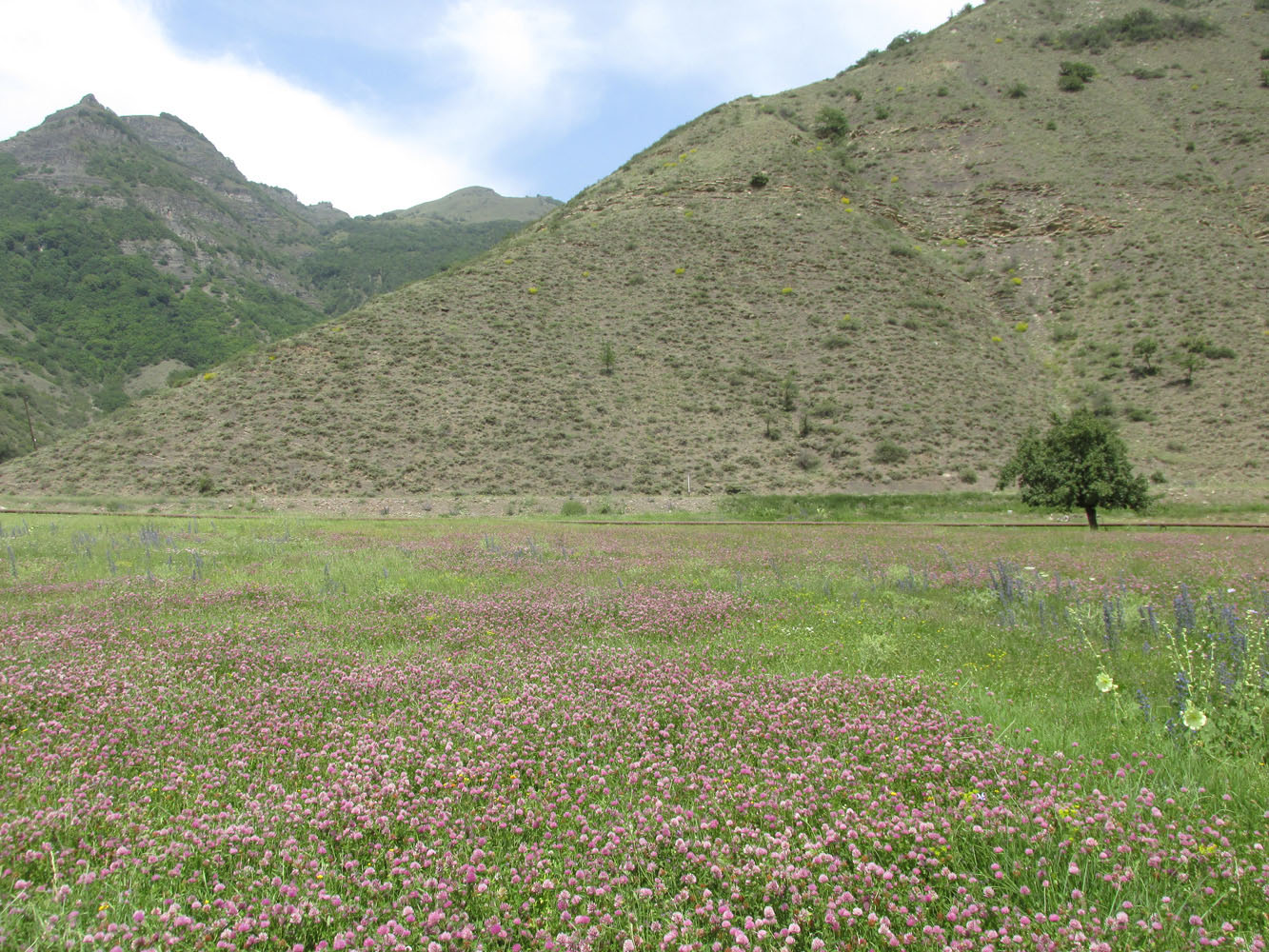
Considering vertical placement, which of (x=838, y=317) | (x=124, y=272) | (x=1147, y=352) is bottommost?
(x=1147, y=352)

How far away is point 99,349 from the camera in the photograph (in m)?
112

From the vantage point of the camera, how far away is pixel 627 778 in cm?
388

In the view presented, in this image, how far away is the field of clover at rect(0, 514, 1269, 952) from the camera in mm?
2648

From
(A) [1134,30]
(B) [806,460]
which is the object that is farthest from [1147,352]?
(A) [1134,30]

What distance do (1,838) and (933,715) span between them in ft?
17.6

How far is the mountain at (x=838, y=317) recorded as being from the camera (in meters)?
39.6

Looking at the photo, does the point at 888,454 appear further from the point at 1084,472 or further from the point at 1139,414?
the point at 1139,414

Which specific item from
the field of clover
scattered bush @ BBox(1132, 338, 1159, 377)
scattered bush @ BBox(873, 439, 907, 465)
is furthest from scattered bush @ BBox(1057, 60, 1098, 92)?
the field of clover

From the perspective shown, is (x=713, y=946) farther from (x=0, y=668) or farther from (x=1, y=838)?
(x=0, y=668)

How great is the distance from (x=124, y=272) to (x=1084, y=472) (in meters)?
157

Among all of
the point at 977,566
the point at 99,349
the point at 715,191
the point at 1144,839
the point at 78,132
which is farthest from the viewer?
the point at 78,132

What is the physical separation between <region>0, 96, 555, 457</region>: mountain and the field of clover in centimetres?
8022

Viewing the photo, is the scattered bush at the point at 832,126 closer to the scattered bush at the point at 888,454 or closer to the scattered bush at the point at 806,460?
the scattered bush at the point at 888,454

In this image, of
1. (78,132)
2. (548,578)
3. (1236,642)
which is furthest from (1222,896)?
(78,132)
